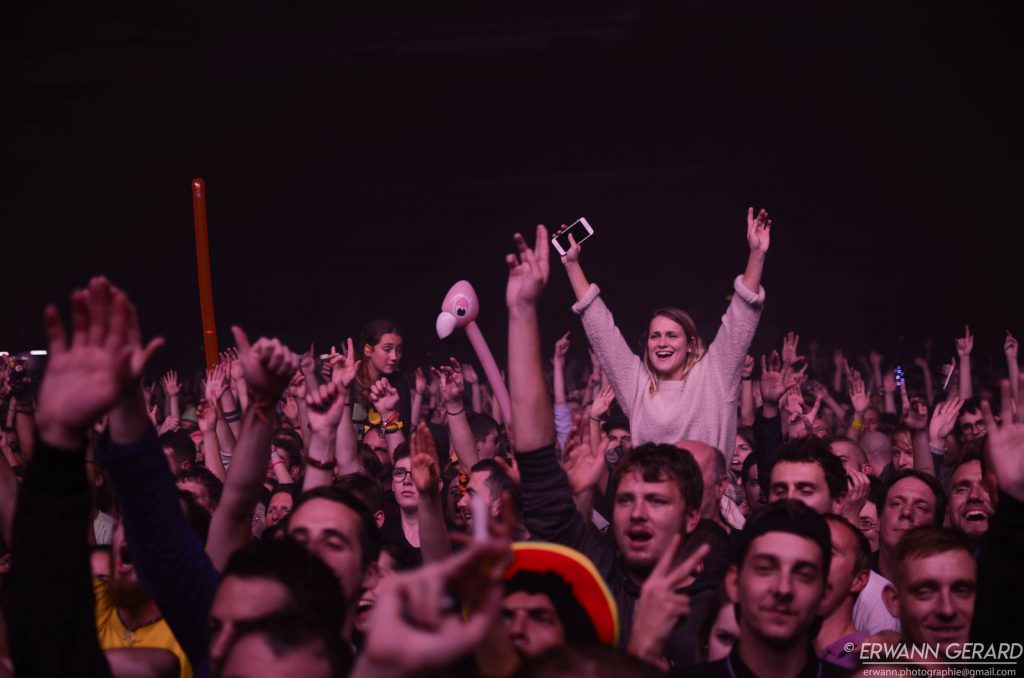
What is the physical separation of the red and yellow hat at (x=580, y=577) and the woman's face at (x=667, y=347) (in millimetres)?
2795

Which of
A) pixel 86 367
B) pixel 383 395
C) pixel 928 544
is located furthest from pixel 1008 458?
pixel 383 395

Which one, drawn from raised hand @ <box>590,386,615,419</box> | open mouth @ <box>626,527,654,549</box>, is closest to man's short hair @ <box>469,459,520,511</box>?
open mouth @ <box>626,527,654,549</box>

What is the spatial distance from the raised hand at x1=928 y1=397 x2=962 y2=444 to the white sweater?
1.76m

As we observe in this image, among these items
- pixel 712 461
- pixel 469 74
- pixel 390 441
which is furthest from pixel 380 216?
pixel 712 461

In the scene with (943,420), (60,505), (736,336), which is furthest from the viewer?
(943,420)

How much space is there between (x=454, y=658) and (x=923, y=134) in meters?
15.9

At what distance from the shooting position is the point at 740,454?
6406 mm

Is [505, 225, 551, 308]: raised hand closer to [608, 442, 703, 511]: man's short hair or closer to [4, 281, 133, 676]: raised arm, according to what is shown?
[608, 442, 703, 511]: man's short hair

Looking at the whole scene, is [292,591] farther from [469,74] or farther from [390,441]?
[469,74]

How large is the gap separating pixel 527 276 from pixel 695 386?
6.10ft

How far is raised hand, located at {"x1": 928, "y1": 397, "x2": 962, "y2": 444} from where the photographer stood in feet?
20.0

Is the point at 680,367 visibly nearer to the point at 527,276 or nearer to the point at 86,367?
the point at 527,276

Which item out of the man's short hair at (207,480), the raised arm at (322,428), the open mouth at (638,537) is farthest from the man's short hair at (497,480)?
the man's short hair at (207,480)

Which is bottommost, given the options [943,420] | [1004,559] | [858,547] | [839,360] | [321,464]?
[858,547]
